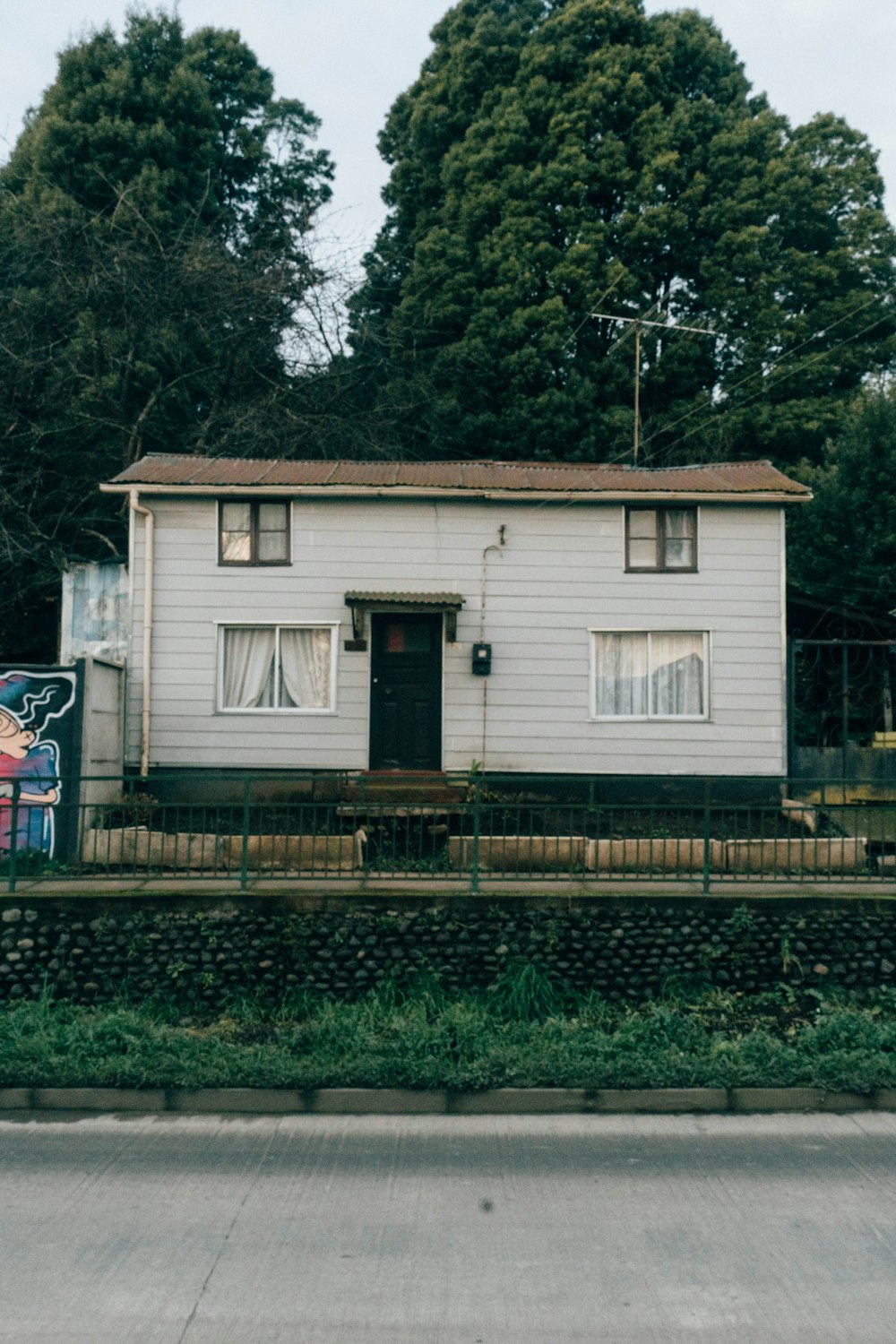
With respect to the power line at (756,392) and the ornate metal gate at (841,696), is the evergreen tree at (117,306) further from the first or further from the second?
the ornate metal gate at (841,696)

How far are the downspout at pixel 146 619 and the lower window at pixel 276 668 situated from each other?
1.01 meters

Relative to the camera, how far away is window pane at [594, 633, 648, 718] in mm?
15781

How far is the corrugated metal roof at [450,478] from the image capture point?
51.1ft

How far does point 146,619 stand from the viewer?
50.8ft

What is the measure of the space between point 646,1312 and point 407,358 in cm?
2538

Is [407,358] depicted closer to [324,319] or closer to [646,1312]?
[324,319]

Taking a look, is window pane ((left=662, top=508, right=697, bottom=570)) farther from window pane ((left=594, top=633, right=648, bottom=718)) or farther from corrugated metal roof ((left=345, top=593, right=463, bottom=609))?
corrugated metal roof ((left=345, top=593, right=463, bottom=609))

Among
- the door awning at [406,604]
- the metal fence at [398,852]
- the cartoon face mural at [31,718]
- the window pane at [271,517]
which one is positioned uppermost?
the window pane at [271,517]

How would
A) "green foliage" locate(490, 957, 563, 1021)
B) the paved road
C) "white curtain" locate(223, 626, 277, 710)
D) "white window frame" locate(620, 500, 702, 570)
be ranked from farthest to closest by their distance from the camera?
"white window frame" locate(620, 500, 702, 570)
"white curtain" locate(223, 626, 277, 710)
"green foliage" locate(490, 957, 563, 1021)
the paved road

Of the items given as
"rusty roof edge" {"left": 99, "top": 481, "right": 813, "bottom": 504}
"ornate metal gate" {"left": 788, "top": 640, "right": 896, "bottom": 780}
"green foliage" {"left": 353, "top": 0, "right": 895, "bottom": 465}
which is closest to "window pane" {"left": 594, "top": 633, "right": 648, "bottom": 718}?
"rusty roof edge" {"left": 99, "top": 481, "right": 813, "bottom": 504}

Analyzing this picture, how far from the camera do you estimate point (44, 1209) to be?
20.5ft

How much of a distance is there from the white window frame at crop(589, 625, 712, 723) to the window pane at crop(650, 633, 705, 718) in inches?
1.7

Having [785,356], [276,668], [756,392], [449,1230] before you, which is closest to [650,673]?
[276,668]

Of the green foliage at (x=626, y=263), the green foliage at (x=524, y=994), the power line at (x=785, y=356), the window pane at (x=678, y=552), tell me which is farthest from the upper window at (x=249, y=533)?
the power line at (x=785, y=356)
